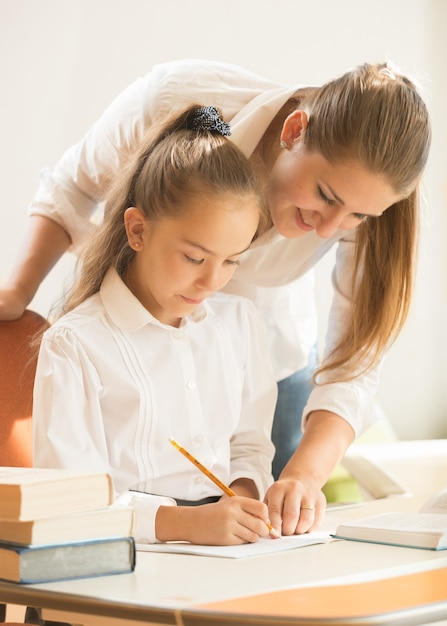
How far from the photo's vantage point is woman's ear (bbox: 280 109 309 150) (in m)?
1.53

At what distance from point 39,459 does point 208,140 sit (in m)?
0.57

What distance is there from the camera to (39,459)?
128 centimetres

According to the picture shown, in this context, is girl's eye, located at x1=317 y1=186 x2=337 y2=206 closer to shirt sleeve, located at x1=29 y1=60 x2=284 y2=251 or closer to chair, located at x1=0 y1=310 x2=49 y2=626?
shirt sleeve, located at x1=29 y1=60 x2=284 y2=251

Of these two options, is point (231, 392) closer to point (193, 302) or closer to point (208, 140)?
point (193, 302)

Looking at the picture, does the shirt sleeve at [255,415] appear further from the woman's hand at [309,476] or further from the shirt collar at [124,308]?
the shirt collar at [124,308]

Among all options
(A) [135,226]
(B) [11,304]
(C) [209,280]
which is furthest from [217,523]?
(B) [11,304]

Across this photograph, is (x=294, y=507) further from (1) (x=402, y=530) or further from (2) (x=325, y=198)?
(2) (x=325, y=198)

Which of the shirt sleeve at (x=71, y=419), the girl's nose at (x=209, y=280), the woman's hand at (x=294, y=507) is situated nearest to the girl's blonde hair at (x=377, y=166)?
the girl's nose at (x=209, y=280)

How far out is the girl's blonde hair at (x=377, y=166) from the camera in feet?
4.80

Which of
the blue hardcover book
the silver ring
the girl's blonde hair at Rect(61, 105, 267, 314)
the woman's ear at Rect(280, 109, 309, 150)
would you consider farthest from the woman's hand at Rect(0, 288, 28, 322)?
the blue hardcover book

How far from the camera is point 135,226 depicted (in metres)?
1.48

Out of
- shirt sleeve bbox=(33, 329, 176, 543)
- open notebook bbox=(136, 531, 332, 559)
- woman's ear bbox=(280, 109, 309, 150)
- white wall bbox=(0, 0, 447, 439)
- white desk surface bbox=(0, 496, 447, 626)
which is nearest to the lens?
white desk surface bbox=(0, 496, 447, 626)

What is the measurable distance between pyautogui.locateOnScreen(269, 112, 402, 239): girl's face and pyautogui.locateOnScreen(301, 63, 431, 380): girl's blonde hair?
2 centimetres

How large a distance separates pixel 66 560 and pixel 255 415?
2.45 feet
